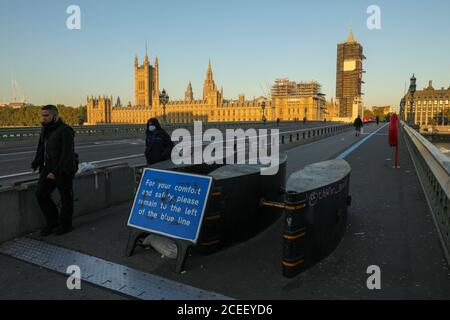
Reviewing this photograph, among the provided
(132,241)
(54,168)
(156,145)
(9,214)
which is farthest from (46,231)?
(156,145)

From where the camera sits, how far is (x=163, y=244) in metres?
5.43

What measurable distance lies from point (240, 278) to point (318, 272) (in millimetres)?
978

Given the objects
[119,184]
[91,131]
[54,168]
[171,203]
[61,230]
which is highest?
[91,131]

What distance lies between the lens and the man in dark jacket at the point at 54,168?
19.8 feet

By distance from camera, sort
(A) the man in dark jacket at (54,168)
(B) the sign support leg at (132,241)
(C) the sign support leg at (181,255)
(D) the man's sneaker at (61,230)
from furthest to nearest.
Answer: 1. (D) the man's sneaker at (61,230)
2. (A) the man in dark jacket at (54,168)
3. (B) the sign support leg at (132,241)
4. (C) the sign support leg at (181,255)

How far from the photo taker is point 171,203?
5.14 m

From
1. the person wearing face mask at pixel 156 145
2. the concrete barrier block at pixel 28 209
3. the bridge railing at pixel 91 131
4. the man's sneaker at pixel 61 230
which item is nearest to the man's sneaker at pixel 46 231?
the man's sneaker at pixel 61 230

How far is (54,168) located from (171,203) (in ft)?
7.20

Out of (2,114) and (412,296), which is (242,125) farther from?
(2,114)

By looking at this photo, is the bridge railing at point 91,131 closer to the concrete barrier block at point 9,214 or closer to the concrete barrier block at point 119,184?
the concrete barrier block at point 119,184

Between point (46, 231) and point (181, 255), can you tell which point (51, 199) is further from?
point (181, 255)

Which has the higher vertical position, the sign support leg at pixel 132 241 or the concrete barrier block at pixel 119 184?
the concrete barrier block at pixel 119 184

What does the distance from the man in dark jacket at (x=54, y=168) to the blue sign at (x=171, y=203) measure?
148cm
